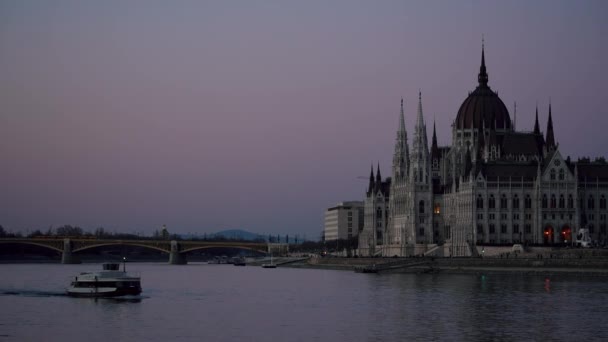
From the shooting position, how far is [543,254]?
496ft

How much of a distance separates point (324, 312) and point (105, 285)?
2354 centimetres

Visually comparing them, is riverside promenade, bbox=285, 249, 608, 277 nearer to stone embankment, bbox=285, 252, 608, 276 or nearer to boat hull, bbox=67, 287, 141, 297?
stone embankment, bbox=285, 252, 608, 276

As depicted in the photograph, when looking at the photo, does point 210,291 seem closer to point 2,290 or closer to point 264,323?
point 2,290

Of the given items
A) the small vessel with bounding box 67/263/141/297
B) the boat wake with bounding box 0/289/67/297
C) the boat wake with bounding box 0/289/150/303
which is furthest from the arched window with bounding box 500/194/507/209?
the small vessel with bounding box 67/263/141/297

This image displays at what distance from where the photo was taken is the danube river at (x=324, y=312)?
74500mm

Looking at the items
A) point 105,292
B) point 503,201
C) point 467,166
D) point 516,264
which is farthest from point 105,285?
point 467,166

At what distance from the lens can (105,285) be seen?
10569 cm

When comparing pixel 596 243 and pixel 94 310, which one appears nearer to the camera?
pixel 94 310

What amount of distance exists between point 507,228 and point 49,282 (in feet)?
235

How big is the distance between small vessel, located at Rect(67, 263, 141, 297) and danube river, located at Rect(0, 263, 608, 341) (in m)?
1.34

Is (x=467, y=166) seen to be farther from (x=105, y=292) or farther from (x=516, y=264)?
(x=105, y=292)

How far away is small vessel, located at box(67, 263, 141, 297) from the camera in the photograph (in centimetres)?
10506

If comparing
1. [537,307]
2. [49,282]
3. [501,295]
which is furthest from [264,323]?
[49,282]

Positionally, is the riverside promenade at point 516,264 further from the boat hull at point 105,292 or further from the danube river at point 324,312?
the boat hull at point 105,292
